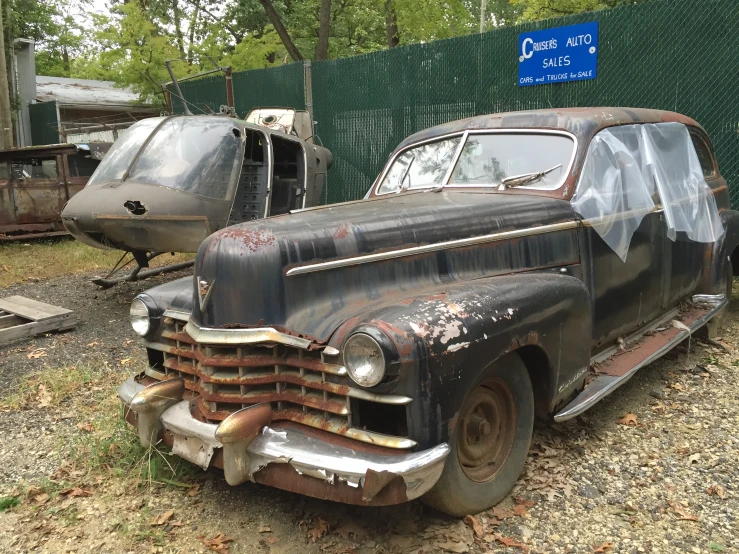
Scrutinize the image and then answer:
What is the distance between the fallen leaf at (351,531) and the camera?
2959 mm

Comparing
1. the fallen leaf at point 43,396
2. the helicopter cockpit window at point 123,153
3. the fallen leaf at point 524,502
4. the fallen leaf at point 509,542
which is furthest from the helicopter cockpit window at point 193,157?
the fallen leaf at point 509,542

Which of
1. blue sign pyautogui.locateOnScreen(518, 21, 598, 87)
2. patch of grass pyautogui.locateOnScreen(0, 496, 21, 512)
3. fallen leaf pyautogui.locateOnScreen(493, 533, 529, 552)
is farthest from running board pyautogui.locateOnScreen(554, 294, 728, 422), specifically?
blue sign pyautogui.locateOnScreen(518, 21, 598, 87)

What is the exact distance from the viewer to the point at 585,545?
9.56 ft

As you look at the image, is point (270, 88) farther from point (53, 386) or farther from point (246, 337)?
point (246, 337)

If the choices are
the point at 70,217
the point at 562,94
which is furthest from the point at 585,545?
the point at 562,94

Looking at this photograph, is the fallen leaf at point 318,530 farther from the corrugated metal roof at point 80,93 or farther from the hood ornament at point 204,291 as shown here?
the corrugated metal roof at point 80,93

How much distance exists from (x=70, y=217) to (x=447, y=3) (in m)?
16.5

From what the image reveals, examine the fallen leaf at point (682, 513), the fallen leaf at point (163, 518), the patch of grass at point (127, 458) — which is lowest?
the fallen leaf at point (682, 513)

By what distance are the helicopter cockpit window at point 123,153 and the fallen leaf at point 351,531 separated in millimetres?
5479

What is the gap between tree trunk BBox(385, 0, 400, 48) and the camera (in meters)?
20.6

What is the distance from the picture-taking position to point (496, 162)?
170 inches

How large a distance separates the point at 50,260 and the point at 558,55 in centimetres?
850

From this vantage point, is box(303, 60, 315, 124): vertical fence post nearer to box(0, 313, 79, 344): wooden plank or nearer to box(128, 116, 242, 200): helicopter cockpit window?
box(128, 116, 242, 200): helicopter cockpit window

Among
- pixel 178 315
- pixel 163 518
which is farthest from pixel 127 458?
pixel 178 315
